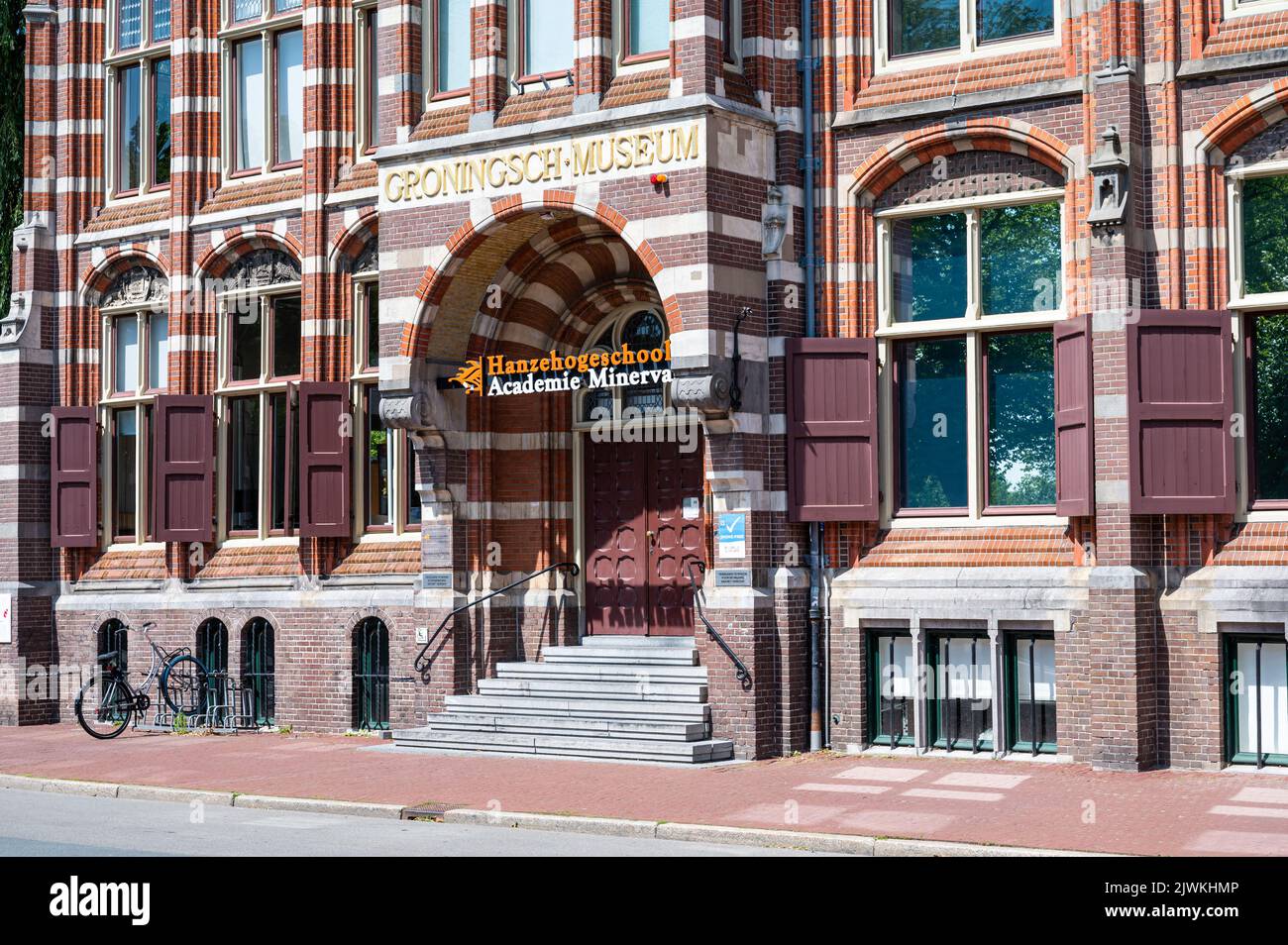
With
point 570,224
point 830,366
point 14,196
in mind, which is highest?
point 14,196

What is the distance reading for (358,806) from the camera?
1503cm

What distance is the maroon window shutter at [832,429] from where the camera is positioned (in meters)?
18.0

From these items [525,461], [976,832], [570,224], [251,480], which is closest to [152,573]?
[251,480]

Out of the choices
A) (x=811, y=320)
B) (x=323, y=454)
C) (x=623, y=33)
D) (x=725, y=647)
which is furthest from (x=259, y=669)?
(x=623, y=33)

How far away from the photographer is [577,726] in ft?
60.3

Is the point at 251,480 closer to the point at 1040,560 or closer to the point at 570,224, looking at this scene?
the point at 570,224

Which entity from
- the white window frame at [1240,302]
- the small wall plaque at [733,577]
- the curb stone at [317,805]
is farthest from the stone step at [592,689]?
the white window frame at [1240,302]

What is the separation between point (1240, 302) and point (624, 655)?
7611mm

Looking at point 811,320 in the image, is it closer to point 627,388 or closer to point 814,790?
point 627,388

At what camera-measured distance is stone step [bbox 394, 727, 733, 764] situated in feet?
57.1

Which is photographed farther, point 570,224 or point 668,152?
point 570,224

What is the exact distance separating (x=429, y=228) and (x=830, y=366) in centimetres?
505

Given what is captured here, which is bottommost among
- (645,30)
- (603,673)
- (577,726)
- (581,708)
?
(577,726)

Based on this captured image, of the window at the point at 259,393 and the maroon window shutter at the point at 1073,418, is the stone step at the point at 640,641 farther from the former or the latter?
the window at the point at 259,393
